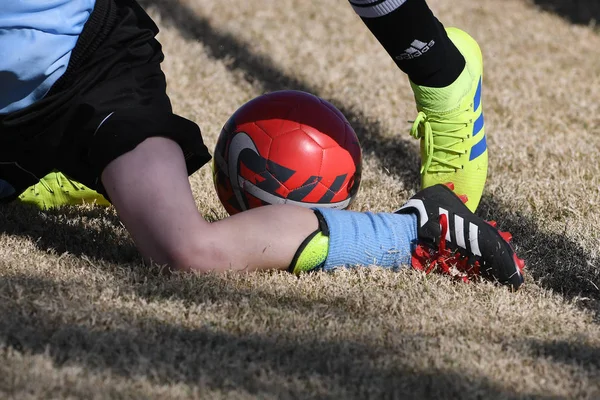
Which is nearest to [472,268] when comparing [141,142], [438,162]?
[438,162]

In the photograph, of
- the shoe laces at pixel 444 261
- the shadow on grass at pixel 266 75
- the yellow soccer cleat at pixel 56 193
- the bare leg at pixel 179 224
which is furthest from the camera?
the shadow on grass at pixel 266 75

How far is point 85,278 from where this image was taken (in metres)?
2.47

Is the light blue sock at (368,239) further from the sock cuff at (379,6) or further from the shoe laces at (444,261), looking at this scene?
the sock cuff at (379,6)

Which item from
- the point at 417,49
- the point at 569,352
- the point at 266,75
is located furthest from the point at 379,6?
the point at 266,75

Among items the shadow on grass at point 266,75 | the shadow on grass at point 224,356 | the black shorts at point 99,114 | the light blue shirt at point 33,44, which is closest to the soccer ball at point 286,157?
the black shorts at point 99,114

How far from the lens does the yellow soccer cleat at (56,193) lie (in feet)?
10.6

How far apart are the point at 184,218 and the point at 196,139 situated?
1.06ft

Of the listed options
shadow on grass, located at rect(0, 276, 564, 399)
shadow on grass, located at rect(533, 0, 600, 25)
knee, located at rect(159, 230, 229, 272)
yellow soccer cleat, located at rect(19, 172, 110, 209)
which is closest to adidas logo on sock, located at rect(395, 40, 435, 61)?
knee, located at rect(159, 230, 229, 272)

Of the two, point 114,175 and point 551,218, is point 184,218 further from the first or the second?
point 551,218

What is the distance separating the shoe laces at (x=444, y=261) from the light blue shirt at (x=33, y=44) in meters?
1.14

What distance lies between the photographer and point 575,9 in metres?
6.98

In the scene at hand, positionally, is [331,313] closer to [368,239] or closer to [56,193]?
[368,239]

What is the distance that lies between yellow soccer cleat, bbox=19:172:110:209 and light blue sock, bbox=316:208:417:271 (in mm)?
1043

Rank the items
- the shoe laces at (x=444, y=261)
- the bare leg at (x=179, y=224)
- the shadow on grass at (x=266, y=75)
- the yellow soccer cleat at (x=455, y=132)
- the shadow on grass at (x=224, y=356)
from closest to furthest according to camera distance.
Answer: the shadow on grass at (x=224, y=356)
the bare leg at (x=179, y=224)
the shoe laces at (x=444, y=261)
the yellow soccer cleat at (x=455, y=132)
the shadow on grass at (x=266, y=75)
